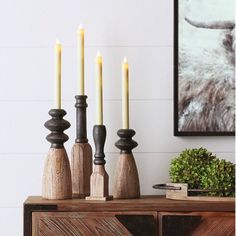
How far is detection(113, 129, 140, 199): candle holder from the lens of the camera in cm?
215

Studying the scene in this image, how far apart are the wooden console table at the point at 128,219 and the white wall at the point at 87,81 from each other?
322 mm

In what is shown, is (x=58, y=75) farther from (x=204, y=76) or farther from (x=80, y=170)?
(x=204, y=76)

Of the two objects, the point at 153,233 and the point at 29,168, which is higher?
the point at 29,168

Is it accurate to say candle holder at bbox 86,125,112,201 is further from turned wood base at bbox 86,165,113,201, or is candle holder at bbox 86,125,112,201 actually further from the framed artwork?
the framed artwork

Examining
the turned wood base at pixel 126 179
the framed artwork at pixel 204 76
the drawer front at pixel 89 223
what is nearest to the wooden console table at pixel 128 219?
the drawer front at pixel 89 223

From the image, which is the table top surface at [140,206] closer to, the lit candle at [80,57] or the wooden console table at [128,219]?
the wooden console table at [128,219]

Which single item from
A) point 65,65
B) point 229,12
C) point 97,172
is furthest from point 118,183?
point 229,12

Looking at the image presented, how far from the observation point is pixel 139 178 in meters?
2.33

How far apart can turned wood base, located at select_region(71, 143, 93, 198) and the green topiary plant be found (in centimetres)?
27

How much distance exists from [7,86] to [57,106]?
10.9 inches

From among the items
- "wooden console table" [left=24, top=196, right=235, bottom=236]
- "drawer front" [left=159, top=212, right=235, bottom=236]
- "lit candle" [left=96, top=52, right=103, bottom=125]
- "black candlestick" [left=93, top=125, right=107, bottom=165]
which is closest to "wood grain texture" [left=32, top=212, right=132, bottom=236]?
"wooden console table" [left=24, top=196, right=235, bottom=236]

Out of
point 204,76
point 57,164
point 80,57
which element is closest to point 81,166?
point 57,164

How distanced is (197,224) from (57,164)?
A: 18.0 inches

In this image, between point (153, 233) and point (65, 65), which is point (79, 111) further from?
point (153, 233)
